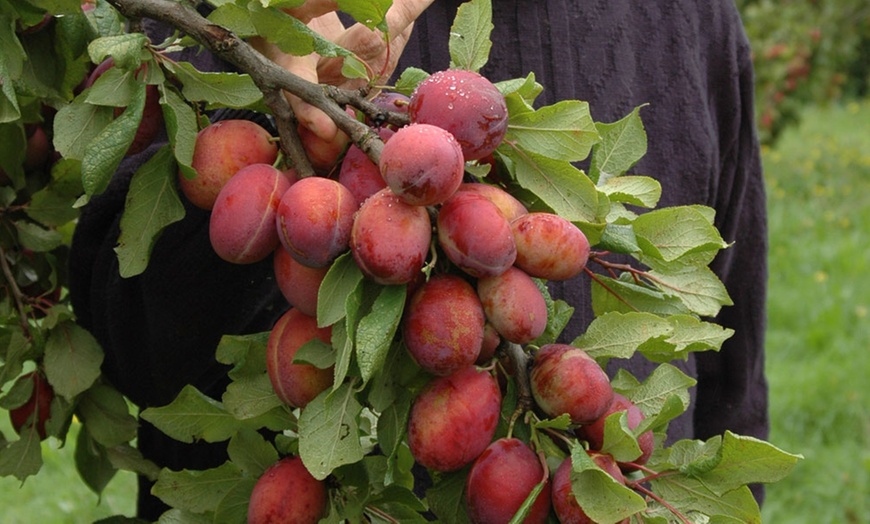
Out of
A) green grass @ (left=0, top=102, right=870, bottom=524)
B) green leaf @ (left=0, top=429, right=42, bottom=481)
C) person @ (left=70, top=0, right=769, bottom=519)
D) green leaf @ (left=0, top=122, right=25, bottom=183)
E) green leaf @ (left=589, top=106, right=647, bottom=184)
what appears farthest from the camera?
green grass @ (left=0, top=102, right=870, bottom=524)

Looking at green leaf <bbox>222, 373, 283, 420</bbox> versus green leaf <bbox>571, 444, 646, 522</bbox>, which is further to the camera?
green leaf <bbox>222, 373, 283, 420</bbox>

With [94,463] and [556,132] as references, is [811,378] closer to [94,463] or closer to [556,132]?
[94,463]

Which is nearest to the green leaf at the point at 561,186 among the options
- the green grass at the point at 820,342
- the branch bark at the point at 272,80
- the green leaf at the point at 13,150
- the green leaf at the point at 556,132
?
the green leaf at the point at 556,132

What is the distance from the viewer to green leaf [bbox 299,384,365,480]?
73cm

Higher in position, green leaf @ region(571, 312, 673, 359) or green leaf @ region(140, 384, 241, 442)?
green leaf @ region(571, 312, 673, 359)

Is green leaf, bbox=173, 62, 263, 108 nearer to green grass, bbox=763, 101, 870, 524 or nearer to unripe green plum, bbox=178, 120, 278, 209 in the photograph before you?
unripe green plum, bbox=178, 120, 278, 209

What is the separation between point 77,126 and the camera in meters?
0.80

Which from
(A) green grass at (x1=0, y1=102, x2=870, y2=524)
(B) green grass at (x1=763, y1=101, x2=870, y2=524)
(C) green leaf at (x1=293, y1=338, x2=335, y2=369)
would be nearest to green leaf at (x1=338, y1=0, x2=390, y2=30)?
(C) green leaf at (x1=293, y1=338, x2=335, y2=369)

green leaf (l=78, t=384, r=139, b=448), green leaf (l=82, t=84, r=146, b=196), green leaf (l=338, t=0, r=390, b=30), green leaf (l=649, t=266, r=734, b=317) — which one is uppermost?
green leaf (l=338, t=0, r=390, b=30)

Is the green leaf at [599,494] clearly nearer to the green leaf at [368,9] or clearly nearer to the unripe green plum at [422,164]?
the unripe green plum at [422,164]

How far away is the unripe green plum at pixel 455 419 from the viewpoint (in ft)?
2.34

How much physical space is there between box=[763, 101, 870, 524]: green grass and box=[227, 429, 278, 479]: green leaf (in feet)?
7.76

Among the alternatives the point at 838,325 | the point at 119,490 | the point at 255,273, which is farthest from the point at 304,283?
the point at 838,325

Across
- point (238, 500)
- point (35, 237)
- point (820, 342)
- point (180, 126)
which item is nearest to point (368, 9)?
point (180, 126)
